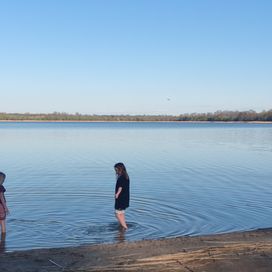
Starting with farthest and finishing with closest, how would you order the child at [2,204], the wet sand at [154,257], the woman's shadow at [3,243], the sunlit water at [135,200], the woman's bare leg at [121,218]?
the sunlit water at [135,200]
the woman's bare leg at [121,218]
the child at [2,204]
the woman's shadow at [3,243]
the wet sand at [154,257]

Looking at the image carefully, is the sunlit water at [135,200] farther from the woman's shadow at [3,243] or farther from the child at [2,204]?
the child at [2,204]

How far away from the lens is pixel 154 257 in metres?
7.56

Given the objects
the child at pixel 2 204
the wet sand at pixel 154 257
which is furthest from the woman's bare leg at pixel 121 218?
the wet sand at pixel 154 257

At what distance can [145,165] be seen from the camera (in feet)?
94.5

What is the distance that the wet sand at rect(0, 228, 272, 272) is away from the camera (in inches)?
278

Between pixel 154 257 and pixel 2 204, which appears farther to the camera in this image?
pixel 2 204

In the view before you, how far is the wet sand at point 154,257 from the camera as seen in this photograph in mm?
7051

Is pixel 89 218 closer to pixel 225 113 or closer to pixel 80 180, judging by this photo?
pixel 80 180

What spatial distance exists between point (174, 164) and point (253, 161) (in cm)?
548

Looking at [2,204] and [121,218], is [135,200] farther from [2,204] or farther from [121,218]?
[2,204]

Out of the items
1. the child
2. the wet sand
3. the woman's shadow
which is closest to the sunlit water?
the woman's shadow

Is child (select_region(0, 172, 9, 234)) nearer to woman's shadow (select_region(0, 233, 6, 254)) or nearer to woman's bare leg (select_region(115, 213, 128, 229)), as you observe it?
woman's shadow (select_region(0, 233, 6, 254))

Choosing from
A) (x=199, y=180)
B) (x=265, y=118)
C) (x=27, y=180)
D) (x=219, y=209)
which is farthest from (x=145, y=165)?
(x=265, y=118)

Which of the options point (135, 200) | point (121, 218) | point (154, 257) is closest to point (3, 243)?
point (121, 218)
